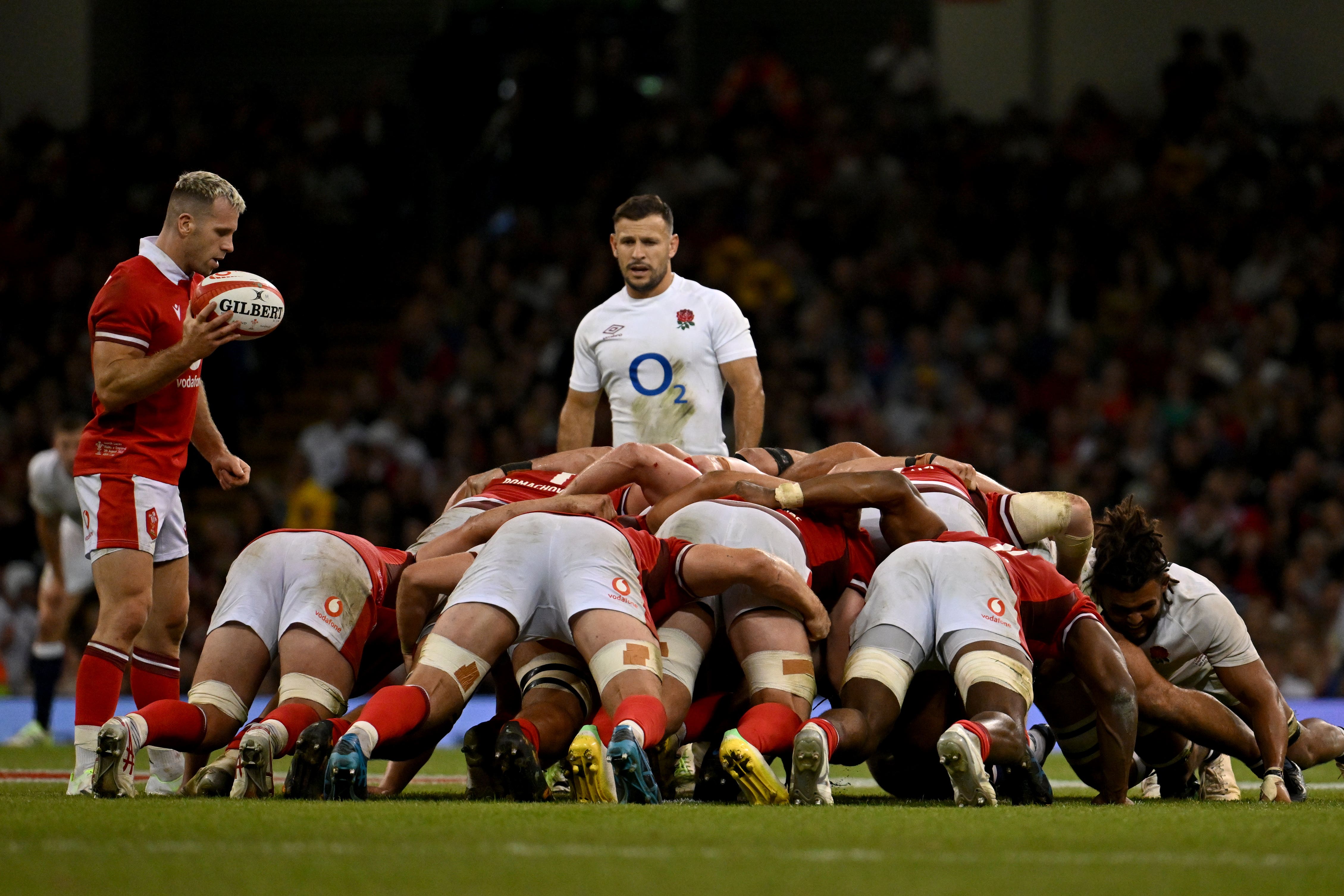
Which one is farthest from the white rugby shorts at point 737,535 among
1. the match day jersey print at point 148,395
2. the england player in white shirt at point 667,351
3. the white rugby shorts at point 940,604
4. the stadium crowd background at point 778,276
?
the stadium crowd background at point 778,276

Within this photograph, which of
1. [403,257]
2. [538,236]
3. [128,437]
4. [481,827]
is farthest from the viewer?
[403,257]

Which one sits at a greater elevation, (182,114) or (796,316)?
(182,114)

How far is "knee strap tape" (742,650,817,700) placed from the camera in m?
6.04

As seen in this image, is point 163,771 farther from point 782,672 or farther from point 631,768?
point 782,672

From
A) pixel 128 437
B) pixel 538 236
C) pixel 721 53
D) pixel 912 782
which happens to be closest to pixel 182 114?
pixel 538 236

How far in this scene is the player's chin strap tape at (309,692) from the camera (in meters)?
6.18

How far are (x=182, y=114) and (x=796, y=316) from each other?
7.35 metres

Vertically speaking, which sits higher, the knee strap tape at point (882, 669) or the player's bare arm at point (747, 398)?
the player's bare arm at point (747, 398)

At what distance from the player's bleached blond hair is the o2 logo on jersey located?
2.27 metres

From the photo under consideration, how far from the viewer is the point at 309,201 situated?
17125 mm

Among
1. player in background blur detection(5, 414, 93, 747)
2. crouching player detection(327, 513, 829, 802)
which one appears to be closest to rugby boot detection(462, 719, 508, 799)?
crouching player detection(327, 513, 829, 802)

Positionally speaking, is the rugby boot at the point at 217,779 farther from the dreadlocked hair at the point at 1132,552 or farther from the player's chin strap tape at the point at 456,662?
the dreadlocked hair at the point at 1132,552

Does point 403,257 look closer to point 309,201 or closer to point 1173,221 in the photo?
point 309,201

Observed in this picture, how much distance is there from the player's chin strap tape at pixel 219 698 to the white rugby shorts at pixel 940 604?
2303mm
